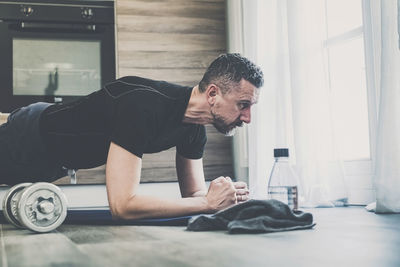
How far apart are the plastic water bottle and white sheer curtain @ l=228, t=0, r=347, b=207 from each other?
0.65m

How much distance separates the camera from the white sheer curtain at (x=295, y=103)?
237 centimetres

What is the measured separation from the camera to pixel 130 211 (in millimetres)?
1456

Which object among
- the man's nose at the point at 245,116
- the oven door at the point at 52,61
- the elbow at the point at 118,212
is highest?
the oven door at the point at 52,61

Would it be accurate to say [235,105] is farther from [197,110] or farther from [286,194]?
[286,194]

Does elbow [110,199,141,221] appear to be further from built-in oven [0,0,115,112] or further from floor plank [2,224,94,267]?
built-in oven [0,0,115,112]

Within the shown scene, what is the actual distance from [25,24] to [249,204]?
2.35 m

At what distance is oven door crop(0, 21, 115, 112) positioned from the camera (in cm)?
312

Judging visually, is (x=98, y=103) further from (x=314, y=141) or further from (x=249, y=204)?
(x=314, y=141)

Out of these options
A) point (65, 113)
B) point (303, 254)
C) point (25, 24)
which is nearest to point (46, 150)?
point (65, 113)

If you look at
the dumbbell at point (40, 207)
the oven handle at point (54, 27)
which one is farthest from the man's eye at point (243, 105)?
the oven handle at point (54, 27)

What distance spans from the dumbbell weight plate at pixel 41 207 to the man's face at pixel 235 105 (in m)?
0.63

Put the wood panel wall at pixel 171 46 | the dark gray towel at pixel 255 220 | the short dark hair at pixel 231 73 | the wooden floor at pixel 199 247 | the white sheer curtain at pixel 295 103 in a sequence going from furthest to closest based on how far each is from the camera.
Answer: the wood panel wall at pixel 171 46
the white sheer curtain at pixel 295 103
the short dark hair at pixel 231 73
the dark gray towel at pixel 255 220
the wooden floor at pixel 199 247

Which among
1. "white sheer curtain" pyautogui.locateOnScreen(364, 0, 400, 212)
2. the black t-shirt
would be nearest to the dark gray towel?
the black t-shirt

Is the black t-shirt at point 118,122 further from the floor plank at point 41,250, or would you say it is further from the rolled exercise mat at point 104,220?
the floor plank at point 41,250
